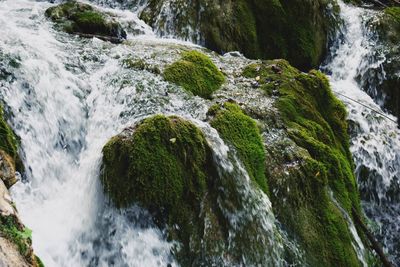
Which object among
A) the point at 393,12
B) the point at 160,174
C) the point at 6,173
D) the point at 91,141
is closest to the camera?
the point at 6,173

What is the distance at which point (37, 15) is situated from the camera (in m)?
8.30

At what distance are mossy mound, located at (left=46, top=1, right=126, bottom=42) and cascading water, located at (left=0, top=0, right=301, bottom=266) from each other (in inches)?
20.1

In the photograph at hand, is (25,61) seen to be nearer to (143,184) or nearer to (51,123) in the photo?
(51,123)

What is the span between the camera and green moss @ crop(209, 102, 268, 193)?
510cm

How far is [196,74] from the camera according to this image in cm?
647

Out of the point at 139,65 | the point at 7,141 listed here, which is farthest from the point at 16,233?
the point at 139,65

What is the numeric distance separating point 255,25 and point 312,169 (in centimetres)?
508

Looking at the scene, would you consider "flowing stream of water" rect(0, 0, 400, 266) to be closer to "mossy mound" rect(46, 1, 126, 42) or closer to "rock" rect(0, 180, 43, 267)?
"mossy mound" rect(46, 1, 126, 42)

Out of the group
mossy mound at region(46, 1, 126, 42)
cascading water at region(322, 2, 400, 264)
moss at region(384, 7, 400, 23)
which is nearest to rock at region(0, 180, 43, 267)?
mossy mound at region(46, 1, 126, 42)

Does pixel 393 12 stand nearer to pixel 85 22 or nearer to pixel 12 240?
pixel 85 22

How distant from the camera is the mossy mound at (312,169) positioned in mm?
5082

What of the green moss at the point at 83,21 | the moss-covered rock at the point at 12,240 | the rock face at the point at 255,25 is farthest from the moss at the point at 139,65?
the moss-covered rock at the point at 12,240

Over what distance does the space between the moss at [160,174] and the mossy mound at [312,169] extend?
104cm

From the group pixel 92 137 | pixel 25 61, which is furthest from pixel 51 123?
pixel 25 61
